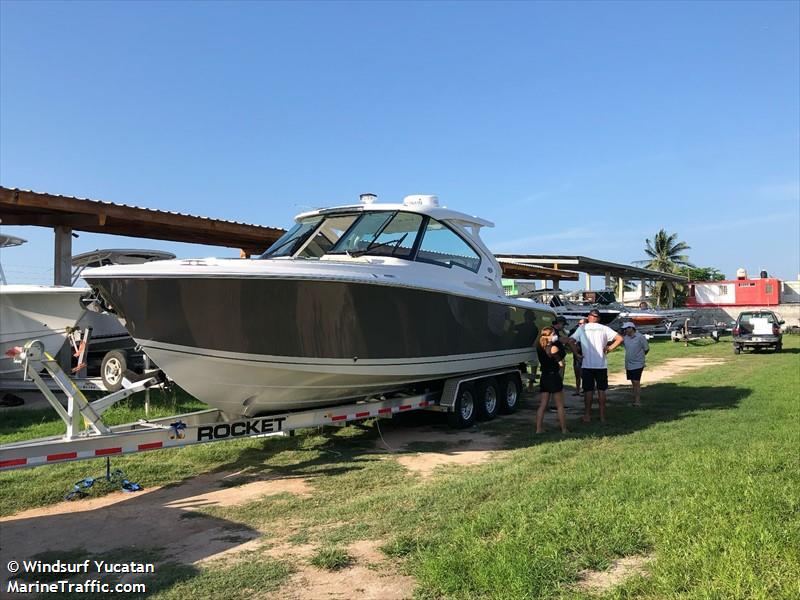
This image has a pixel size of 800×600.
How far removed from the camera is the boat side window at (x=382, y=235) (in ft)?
23.0

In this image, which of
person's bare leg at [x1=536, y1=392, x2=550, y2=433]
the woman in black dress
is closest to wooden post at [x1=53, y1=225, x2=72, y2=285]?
the woman in black dress

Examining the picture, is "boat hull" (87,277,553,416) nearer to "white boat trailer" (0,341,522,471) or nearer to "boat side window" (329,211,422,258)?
"white boat trailer" (0,341,522,471)

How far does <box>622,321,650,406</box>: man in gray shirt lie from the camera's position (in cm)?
942

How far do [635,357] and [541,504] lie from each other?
5797mm

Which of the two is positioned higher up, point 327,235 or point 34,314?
point 327,235

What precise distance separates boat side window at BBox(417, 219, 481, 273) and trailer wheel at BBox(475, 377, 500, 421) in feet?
5.45

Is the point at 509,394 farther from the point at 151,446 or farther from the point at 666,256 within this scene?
the point at 666,256

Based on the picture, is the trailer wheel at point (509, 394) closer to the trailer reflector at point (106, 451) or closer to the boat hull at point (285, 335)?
the boat hull at point (285, 335)

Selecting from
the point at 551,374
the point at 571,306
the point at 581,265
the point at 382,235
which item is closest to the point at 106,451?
the point at 382,235

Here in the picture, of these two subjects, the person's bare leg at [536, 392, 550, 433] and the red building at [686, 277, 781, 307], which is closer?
the person's bare leg at [536, 392, 550, 433]

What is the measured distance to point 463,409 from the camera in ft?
26.3

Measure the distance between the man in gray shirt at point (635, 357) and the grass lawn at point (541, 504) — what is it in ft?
4.53

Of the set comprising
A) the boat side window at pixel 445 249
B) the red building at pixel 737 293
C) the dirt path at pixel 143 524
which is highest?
the red building at pixel 737 293

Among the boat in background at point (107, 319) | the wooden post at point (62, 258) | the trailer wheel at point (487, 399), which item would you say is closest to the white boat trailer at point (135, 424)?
the trailer wheel at point (487, 399)
